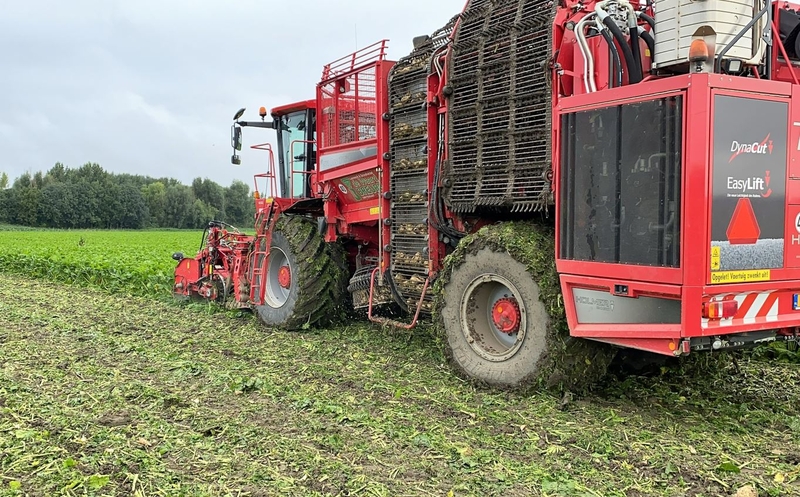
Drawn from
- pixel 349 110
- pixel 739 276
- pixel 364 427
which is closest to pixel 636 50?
pixel 739 276

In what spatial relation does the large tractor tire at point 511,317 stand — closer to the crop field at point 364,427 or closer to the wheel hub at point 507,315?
the wheel hub at point 507,315

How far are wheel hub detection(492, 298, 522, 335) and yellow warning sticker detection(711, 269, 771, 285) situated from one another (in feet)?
5.12

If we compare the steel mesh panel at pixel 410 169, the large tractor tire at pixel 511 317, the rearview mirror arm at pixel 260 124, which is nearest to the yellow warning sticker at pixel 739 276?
the large tractor tire at pixel 511 317

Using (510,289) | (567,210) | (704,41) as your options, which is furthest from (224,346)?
(704,41)

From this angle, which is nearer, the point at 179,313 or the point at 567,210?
the point at 567,210

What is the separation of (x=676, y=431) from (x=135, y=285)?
34.8ft

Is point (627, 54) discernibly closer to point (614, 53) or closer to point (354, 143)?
point (614, 53)

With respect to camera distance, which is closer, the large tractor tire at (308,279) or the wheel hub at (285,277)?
the large tractor tire at (308,279)

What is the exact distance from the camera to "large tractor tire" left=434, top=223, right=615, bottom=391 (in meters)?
4.78

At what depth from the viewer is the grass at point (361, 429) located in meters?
3.52

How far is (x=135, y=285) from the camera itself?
41.0 ft

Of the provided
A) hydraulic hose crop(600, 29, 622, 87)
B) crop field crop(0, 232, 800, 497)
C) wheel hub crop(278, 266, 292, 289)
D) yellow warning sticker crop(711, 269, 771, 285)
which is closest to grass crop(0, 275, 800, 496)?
crop field crop(0, 232, 800, 497)

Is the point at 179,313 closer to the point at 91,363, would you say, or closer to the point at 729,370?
the point at 91,363

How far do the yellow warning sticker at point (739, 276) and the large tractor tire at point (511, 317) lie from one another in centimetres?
111
